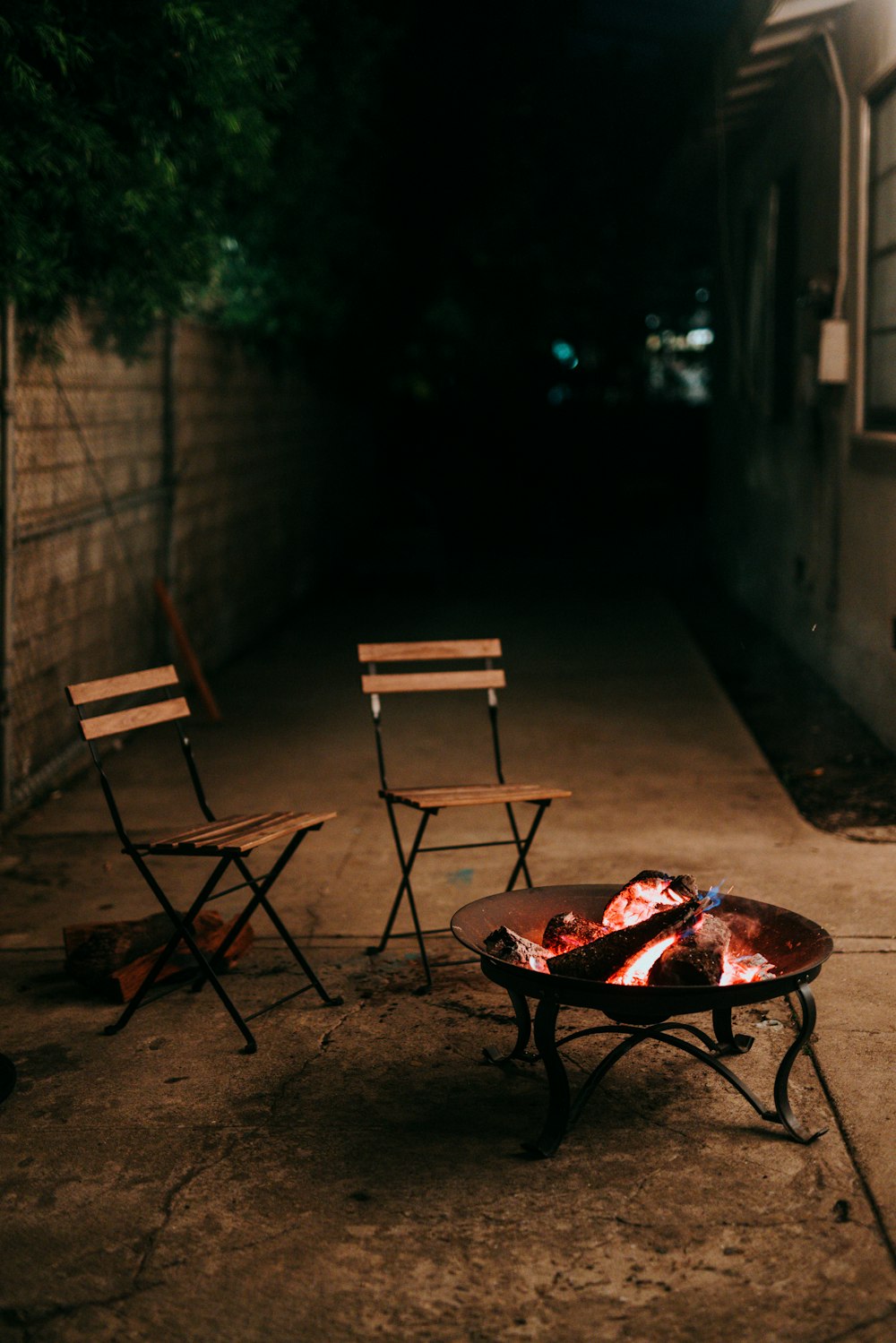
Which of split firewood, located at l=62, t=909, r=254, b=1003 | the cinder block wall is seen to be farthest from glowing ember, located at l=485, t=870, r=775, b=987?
the cinder block wall

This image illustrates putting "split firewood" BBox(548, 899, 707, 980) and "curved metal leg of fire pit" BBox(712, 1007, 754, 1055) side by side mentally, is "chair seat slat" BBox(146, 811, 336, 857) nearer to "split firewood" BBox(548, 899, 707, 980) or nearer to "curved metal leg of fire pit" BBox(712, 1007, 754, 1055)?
"split firewood" BBox(548, 899, 707, 980)

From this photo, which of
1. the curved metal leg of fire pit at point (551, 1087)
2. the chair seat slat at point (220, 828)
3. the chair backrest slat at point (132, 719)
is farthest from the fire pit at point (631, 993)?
the chair backrest slat at point (132, 719)

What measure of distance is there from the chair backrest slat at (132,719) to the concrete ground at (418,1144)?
2.86 ft

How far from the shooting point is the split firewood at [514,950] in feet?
11.5

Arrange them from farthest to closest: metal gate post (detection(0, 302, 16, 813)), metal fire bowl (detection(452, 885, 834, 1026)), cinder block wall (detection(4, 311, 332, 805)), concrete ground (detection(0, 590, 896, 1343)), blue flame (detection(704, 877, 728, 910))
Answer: cinder block wall (detection(4, 311, 332, 805)) → metal gate post (detection(0, 302, 16, 813)) → blue flame (detection(704, 877, 728, 910)) → metal fire bowl (detection(452, 885, 834, 1026)) → concrete ground (detection(0, 590, 896, 1343))

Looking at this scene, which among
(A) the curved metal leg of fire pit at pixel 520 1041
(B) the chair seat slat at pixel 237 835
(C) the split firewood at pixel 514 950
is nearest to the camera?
(C) the split firewood at pixel 514 950

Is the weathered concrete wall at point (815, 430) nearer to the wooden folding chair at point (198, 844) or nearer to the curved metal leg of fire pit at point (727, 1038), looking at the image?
the curved metal leg of fire pit at point (727, 1038)

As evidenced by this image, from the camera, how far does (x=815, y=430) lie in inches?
372

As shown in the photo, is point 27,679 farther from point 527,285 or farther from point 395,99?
point 527,285

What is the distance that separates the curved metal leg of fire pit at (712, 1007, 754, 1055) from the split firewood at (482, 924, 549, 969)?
708 millimetres

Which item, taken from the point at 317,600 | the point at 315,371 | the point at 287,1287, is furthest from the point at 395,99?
the point at 287,1287

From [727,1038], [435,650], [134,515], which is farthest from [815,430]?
[727,1038]

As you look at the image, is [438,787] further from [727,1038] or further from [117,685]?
[727,1038]

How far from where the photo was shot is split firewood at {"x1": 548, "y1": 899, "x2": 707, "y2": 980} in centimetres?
339
